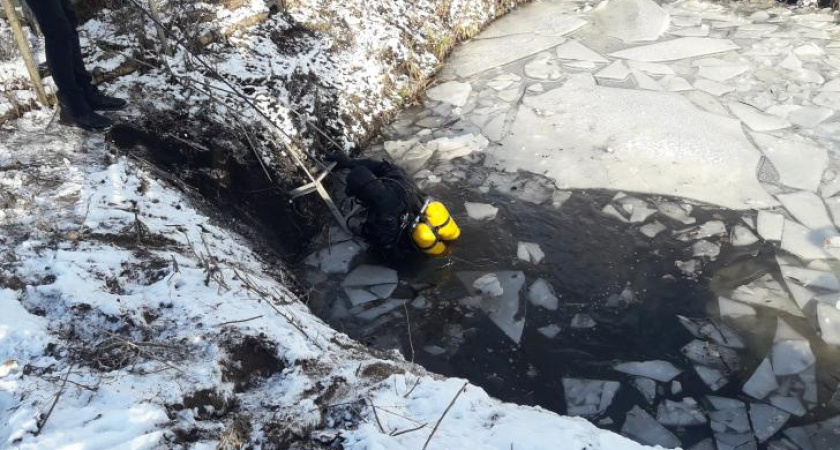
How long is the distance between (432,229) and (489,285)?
0.59 meters

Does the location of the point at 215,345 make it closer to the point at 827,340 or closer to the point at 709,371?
the point at 709,371

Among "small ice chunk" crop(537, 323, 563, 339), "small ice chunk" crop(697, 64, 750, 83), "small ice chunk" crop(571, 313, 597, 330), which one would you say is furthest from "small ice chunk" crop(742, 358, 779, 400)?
"small ice chunk" crop(697, 64, 750, 83)

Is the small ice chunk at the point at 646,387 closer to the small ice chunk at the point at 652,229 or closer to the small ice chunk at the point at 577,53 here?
the small ice chunk at the point at 652,229

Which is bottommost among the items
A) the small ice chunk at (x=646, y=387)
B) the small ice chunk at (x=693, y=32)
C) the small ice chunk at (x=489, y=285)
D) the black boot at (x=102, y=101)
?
the small ice chunk at (x=646, y=387)

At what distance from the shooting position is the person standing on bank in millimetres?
3732

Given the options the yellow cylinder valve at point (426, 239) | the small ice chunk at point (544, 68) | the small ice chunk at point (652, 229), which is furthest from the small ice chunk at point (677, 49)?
the yellow cylinder valve at point (426, 239)

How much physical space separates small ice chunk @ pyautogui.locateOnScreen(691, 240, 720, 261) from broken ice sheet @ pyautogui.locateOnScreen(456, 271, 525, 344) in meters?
1.33

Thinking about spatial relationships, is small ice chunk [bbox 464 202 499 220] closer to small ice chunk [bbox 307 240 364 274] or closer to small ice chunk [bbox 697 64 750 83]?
small ice chunk [bbox 307 240 364 274]

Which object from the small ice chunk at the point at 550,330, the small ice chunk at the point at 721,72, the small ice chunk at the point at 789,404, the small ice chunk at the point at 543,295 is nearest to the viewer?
the small ice chunk at the point at 789,404

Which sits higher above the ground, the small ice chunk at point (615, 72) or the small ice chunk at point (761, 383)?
the small ice chunk at point (615, 72)

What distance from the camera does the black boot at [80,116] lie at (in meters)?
4.10

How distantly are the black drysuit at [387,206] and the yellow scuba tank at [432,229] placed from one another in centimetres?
8

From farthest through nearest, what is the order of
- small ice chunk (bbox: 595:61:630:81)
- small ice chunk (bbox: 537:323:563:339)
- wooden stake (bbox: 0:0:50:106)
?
small ice chunk (bbox: 595:61:630:81) → small ice chunk (bbox: 537:323:563:339) → wooden stake (bbox: 0:0:50:106)

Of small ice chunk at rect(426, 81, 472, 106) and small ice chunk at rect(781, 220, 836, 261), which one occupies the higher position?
small ice chunk at rect(426, 81, 472, 106)
